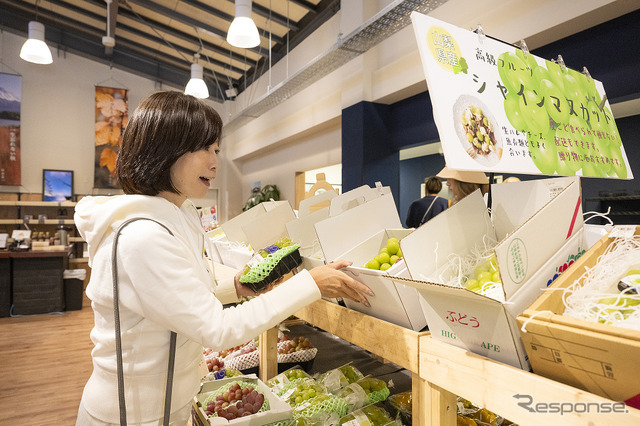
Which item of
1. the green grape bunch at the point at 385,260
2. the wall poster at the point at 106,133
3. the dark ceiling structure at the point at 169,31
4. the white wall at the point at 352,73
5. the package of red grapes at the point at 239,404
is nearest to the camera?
the green grape bunch at the point at 385,260

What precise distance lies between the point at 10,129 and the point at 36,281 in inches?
191

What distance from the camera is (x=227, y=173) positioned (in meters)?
11.4

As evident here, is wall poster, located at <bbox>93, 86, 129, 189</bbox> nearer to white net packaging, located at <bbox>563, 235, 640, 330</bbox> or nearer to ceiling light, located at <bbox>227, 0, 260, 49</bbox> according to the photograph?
A: ceiling light, located at <bbox>227, 0, 260, 49</bbox>

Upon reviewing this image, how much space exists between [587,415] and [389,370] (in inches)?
54.4

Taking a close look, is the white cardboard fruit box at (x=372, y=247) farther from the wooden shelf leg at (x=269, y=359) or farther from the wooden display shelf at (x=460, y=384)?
the wooden shelf leg at (x=269, y=359)

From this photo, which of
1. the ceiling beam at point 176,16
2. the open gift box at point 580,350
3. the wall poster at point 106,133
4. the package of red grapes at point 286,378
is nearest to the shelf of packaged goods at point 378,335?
the open gift box at point 580,350

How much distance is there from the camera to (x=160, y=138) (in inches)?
40.6

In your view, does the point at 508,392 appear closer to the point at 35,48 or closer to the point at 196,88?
the point at 196,88

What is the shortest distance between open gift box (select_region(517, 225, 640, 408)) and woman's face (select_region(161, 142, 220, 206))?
828 millimetres

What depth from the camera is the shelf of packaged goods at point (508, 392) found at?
67 cm

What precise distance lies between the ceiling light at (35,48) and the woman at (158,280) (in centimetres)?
660

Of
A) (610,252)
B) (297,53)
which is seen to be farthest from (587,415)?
(297,53)

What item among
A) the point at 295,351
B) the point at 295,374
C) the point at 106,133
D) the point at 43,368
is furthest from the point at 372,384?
the point at 106,133

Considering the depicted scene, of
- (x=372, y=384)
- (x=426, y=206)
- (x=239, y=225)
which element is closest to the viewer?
(x=372, y=384)
